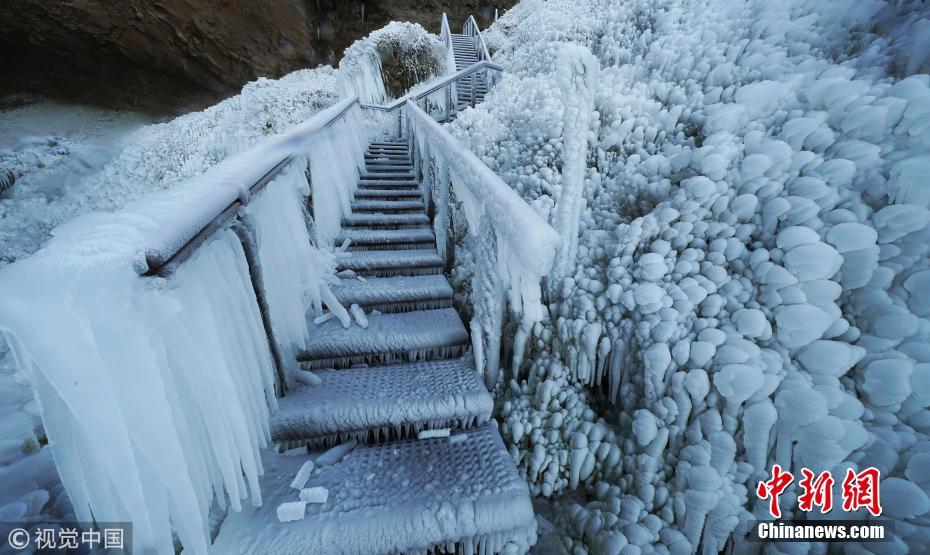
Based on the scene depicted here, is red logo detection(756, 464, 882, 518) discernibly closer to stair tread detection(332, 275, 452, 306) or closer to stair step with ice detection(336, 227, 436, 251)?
stair tread detection(332, 275, 452, 306)

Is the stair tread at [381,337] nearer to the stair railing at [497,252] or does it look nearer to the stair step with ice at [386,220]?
the stair railing at [497,252]

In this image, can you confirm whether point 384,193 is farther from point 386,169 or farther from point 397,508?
point 397,508

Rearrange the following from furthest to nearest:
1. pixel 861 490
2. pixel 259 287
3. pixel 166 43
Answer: pixel 166 43
pixel 259 287
pixel 861 490

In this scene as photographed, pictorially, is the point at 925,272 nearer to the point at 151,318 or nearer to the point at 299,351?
the point at 151,318

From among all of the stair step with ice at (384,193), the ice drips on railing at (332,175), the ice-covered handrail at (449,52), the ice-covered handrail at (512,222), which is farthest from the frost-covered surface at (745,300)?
the ice-covered handrail at (449,52)

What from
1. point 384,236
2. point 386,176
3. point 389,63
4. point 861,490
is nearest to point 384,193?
point 386,176

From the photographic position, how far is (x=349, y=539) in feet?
4.07

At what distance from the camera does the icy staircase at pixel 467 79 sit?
7883mm

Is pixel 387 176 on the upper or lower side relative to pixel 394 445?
upper

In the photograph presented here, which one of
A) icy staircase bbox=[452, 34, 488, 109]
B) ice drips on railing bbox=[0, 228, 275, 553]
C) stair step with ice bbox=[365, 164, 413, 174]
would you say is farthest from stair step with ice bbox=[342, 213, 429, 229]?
icy staircase bbox=[452, 34, 488, 109]

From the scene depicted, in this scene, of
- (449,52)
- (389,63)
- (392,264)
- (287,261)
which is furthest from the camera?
(449,52)

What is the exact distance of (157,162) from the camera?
1000 centimetres

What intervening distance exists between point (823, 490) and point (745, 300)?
0.61 m

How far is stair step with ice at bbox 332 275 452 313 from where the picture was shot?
240 centimetres
